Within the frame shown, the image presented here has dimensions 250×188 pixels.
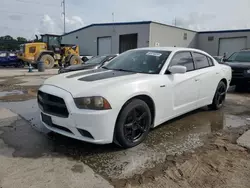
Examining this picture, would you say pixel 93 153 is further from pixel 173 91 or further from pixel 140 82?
pixel 173 91

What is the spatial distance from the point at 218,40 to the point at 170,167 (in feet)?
107

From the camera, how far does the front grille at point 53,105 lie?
3.27 metres

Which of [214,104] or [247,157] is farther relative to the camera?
[214,104]

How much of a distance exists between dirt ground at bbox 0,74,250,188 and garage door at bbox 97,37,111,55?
87.6ft

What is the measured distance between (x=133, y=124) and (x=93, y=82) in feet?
2.82

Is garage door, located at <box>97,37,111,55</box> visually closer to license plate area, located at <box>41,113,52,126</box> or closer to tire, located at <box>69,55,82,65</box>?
tire, located at <box>69,55,82,65</box>

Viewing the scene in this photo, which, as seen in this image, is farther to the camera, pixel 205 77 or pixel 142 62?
pixel 205 77

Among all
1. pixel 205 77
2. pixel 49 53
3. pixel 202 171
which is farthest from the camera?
pixel 49 53

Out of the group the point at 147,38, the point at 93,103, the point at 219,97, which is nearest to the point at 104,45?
the point at 147,38

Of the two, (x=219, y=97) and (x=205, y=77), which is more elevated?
(x=205, y=77)

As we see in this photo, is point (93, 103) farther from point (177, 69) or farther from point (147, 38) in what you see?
point (147, 38)

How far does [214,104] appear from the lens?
577cm

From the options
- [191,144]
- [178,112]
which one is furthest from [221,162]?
[178,112]

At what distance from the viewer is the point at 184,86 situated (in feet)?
14.5
